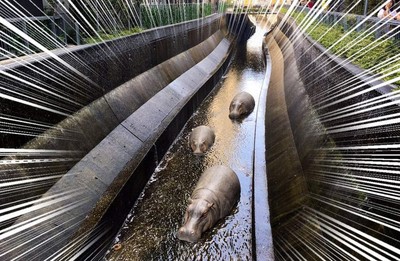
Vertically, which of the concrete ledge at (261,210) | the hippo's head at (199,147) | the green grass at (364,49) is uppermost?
the green grass at (364,49)

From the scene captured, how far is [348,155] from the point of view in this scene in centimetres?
611

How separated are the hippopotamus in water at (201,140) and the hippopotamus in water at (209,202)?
2.17 metres

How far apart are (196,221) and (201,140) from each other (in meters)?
3.70

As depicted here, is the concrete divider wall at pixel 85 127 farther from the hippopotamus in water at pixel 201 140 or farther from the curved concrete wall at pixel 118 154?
the hippopotamus in water at pixel 201 140

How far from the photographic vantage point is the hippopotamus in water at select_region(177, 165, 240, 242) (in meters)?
6.06

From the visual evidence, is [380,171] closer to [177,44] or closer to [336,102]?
[336,102]

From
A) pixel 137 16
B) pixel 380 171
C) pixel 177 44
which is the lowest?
pixel 380 171

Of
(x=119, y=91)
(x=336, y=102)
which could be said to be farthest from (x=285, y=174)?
(x=119, y=91)

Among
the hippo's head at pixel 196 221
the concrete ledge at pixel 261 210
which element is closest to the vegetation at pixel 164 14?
the concrete ledge at pixel 261 210

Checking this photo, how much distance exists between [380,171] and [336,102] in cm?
297

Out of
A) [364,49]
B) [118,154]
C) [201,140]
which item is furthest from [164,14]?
[364,49]

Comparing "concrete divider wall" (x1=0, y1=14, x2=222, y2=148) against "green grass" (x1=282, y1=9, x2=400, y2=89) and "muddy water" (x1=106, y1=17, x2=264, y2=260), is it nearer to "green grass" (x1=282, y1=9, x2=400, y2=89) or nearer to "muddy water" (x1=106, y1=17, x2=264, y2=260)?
"muddy water" (x1=106, y1=17, x2=264, y2=260)

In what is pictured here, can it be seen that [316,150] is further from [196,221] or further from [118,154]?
[118,154]

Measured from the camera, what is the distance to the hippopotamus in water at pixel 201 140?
378 inches
